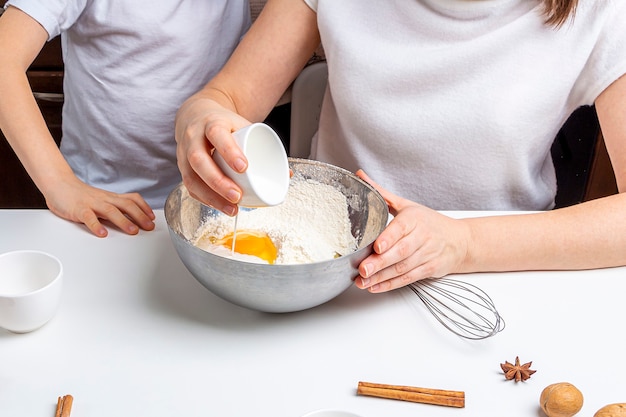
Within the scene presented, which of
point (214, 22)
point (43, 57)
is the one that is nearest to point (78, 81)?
point (214, 22)

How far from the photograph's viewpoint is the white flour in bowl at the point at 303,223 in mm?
986

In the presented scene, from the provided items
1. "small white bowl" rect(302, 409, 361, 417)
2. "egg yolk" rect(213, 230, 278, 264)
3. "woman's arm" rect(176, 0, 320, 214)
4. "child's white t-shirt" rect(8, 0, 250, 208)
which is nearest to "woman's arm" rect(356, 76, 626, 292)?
"egg yolk" rect(213, 230, 278, 264)

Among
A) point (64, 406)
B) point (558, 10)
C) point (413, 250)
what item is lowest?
point (64, 406)

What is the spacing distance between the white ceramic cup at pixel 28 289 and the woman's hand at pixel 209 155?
0.21 metres

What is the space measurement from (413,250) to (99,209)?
0.51m

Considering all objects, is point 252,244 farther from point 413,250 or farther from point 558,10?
point 558,10

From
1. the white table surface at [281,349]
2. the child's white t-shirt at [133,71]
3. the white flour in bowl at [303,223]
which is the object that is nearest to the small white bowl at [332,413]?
the white table surface at [281,349]

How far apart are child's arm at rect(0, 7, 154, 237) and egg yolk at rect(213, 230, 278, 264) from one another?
17 cm

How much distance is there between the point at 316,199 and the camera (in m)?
1.05

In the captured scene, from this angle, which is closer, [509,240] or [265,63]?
[509,240]

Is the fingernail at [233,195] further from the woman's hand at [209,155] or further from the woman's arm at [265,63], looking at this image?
the woman's arm at [265,63]

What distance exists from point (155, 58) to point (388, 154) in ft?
1.81

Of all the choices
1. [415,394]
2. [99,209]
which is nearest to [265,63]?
[99,209]

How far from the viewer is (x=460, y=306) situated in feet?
3.01
